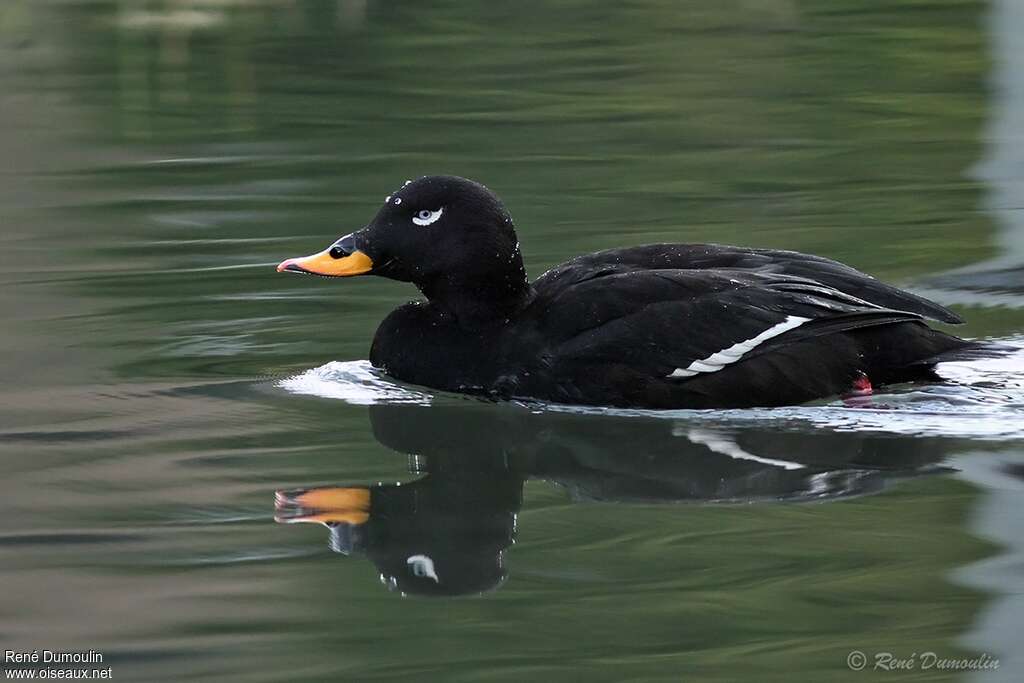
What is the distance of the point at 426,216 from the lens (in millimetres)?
7281

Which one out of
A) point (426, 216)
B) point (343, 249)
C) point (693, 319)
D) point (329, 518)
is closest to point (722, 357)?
point (693, 319)

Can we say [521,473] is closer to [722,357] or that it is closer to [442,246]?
[722,357]

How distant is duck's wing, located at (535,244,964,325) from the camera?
6.96m

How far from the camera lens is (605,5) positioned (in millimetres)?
17516

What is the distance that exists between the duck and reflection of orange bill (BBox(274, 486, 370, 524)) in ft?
3.84

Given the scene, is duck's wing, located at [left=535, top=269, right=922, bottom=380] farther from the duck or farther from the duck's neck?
the duck's neck

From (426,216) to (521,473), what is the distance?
1491 mm

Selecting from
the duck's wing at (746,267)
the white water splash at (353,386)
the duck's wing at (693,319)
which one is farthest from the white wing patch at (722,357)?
the white water splash at (353,386)

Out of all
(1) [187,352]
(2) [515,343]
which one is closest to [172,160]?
(1) [187,352]

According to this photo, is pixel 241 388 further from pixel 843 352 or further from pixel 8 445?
pixel 843 352

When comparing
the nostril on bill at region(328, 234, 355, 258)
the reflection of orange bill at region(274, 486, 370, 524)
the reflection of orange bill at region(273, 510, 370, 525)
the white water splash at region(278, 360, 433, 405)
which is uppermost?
the nostril on bill at region(328, 234, 355, 258)

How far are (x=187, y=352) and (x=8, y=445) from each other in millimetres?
1272

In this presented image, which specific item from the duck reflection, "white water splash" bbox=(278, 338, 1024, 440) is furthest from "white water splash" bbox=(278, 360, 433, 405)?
the duck reflection

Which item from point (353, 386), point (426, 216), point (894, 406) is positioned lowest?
point (353, 386)
